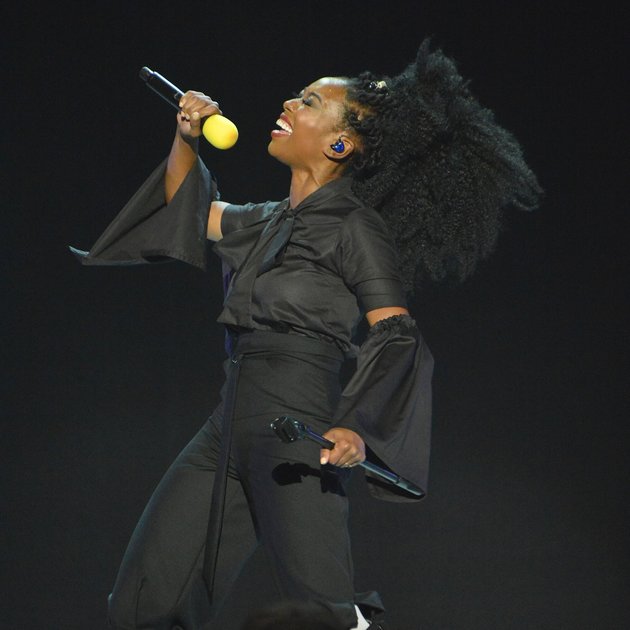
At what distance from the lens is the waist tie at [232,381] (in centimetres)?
173

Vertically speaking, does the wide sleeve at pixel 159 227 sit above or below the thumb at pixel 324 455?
above

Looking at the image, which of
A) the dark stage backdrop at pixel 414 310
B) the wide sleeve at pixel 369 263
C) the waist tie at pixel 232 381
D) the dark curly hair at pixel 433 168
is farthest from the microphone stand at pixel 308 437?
the dark stage backdrop at pixel 414 310

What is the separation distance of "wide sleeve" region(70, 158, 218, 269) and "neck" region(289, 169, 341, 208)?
0.56ft

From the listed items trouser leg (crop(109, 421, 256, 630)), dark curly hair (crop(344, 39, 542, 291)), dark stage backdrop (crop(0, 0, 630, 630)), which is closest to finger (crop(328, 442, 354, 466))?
trouser leg (crop(109, 421, 256, 630))

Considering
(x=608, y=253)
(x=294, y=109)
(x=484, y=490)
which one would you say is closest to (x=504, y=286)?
(x=608, y=253)

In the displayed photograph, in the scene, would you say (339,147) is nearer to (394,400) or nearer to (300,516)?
(394,400)

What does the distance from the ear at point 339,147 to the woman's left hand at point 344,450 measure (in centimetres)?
56

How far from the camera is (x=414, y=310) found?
9.43 ft

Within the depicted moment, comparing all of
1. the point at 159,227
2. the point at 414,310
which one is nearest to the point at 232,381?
the point at 159,227

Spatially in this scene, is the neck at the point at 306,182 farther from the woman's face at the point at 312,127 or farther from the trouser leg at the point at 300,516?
the trouser leg at the point at 300,516

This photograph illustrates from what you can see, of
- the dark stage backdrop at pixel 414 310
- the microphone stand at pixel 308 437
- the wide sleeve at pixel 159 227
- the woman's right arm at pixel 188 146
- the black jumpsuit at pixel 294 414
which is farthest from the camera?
the dark stage backdrop at pixel 414 310

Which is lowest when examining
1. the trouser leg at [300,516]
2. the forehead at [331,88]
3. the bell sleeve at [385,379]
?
the trouser leg at [300,516]

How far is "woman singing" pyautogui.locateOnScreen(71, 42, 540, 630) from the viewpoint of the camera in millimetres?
1699

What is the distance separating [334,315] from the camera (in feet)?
5.94
